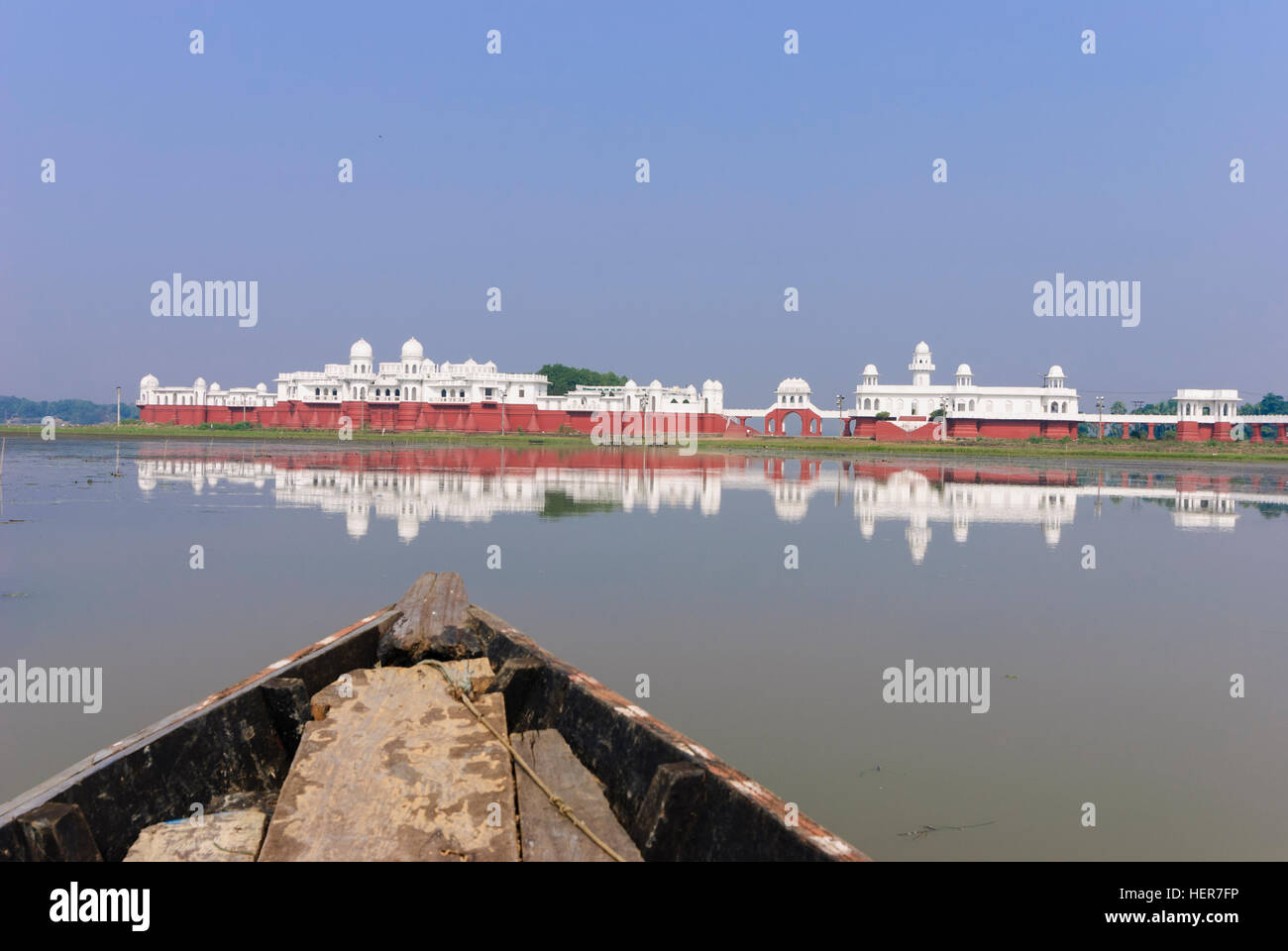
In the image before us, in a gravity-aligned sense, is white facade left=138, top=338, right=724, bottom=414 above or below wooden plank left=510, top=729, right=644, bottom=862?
above

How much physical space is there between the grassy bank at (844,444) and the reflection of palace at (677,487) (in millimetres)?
13670

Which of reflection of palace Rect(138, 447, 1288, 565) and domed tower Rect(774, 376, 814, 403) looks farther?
domed tower Rect(774, 376, 814, 403)

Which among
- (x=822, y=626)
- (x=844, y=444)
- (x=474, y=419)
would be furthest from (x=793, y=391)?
(x=822, y=626)

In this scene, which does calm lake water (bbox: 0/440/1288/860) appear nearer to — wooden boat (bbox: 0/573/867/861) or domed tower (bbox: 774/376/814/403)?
wooden boat (bbox: 0/573/867/861)

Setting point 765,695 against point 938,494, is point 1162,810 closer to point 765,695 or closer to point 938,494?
point 765,695

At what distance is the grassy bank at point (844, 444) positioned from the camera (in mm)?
50344

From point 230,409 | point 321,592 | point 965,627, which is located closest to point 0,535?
point 321,592

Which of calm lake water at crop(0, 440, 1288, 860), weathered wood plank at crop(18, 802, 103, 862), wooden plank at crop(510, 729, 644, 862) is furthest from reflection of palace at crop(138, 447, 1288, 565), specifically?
weathered wood plank at crop(18, 802, 103, 862)

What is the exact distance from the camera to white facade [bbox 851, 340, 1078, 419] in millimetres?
63656

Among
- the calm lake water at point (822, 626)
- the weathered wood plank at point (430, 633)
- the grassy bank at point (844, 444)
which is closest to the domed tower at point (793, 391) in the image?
the grassy bank at point (844, 444)

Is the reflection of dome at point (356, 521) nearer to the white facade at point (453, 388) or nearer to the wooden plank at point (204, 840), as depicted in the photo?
the wooden plank at point (204, 840)

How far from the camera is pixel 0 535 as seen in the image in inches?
509

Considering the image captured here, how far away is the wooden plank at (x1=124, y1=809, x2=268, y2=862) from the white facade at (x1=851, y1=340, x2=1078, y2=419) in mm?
63469

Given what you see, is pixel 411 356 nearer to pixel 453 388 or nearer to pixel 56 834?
pixel 453 388
